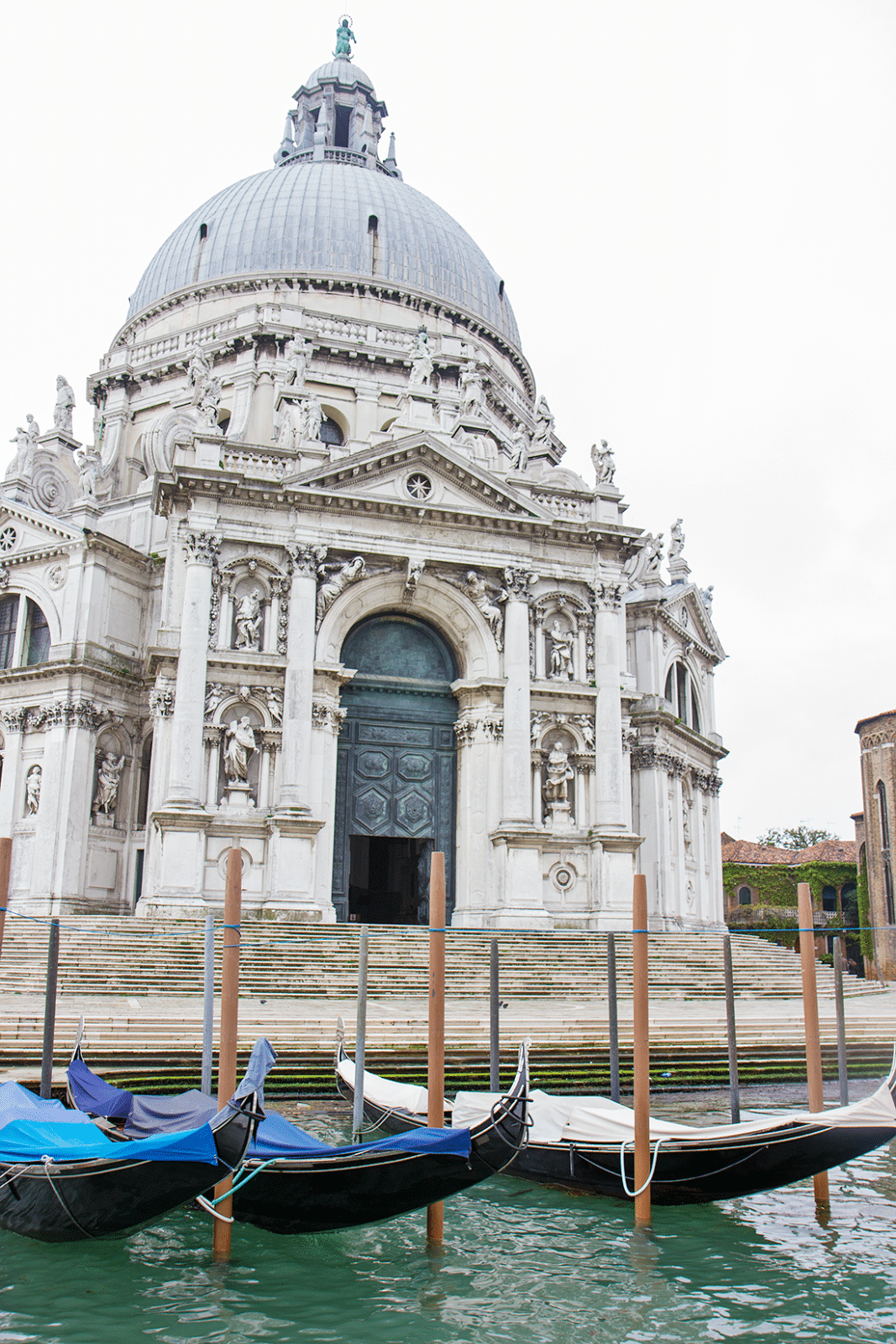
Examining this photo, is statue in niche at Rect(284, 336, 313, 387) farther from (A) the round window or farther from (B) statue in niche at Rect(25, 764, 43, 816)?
(B) statue in niche at Rect(25, 764, 43, 816)

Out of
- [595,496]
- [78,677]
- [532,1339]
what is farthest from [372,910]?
[532,1339]

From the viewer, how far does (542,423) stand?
31.7 metres

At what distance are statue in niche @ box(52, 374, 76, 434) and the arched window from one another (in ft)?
26.0

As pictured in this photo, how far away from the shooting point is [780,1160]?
9.00m

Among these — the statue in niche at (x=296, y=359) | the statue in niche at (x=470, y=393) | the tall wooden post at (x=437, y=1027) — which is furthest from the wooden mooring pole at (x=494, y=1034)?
the statue in niche at (x=470, y=393)

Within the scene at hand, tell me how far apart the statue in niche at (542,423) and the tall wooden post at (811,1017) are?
22.5 m

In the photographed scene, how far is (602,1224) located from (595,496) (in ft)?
68.8

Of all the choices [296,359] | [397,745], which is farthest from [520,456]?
[397,745]

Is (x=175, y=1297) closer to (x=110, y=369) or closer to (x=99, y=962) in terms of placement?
(x=99, y=962)

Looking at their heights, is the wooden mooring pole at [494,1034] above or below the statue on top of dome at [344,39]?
below

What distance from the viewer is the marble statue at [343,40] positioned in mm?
51906

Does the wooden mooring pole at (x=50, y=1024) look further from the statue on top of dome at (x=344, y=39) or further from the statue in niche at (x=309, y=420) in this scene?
the statue on top of dome at (x=344, y=39)

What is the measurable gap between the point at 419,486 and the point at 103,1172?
67.0 feet

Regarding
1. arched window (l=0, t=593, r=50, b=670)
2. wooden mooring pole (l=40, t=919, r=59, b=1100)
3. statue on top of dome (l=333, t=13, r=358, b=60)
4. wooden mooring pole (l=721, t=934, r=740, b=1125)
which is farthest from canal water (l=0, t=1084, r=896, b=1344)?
statue on top of dome (l=333, t=13, r=358, b=60)
